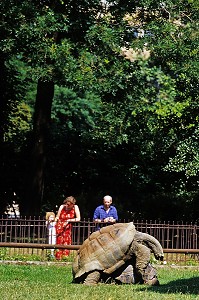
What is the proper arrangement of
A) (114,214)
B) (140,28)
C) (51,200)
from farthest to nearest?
1. (51,200)
2. (140,28)
3. (114,214)

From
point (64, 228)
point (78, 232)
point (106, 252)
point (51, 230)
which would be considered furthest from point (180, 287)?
point (51, 230)

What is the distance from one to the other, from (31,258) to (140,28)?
367 inches

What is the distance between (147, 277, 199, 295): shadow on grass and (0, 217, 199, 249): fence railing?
4934mm

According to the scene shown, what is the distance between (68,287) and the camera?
15.7 m

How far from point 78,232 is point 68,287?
677 cm

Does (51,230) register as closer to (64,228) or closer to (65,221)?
(64,228)

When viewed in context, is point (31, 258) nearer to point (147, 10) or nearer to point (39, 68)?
point (39, 68)

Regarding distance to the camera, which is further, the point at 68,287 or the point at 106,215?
the point at 106,215

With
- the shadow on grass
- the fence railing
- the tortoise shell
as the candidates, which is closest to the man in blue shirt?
the fence railing

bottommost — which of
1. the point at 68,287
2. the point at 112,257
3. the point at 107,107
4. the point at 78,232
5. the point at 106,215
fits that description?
the point at 68,287

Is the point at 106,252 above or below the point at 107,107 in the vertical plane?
below

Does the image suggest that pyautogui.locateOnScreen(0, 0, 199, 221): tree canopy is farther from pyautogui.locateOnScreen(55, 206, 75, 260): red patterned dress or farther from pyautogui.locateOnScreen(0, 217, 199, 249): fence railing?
pyautogui.locateOnScreen(55, 206, 75, 260): red patterned dress

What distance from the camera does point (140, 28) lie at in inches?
1093

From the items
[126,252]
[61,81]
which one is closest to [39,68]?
[61,81]
